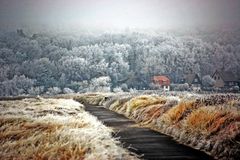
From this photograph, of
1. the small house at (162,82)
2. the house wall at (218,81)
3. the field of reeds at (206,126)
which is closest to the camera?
the field of reeds at (206,126)

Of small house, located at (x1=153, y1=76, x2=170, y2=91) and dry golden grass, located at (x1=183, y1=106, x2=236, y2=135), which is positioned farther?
small house, located at (x1=153, y1=76, x2=170, y2=91)

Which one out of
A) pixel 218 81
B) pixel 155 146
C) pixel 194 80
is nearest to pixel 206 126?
pixel 155 146

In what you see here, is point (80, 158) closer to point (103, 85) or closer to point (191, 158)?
point (191, 158)

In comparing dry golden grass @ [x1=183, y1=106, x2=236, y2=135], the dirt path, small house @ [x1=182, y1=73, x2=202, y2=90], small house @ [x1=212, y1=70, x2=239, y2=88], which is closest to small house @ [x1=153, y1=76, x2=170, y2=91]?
small house @ [x1=182, y1=73, x2=202, y2=90]

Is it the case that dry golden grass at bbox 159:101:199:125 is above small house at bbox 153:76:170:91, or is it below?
above

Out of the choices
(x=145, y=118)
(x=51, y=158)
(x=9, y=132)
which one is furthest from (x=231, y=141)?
(x=145, y=118)

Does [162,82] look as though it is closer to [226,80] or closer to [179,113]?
[226,80]

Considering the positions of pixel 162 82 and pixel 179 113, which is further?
pixel 162 82

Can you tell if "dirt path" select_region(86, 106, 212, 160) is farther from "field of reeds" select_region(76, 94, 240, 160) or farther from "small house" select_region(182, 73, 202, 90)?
"small house" select_region(182, 73, 202, 90)

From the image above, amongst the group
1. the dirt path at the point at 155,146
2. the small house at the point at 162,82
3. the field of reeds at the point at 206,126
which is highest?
the field of reeds at the point at 206,126

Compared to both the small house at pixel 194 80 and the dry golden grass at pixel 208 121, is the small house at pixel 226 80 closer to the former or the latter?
the small house at pixel 194 80

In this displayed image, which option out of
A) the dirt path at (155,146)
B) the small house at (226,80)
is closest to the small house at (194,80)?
the small house at (226,80)

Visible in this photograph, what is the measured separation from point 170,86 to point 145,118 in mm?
119853

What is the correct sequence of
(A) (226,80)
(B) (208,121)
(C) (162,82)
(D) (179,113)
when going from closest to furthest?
(B) (208,121)
(D) (179,113)
(A) (226,80)
(C) (162,82)
